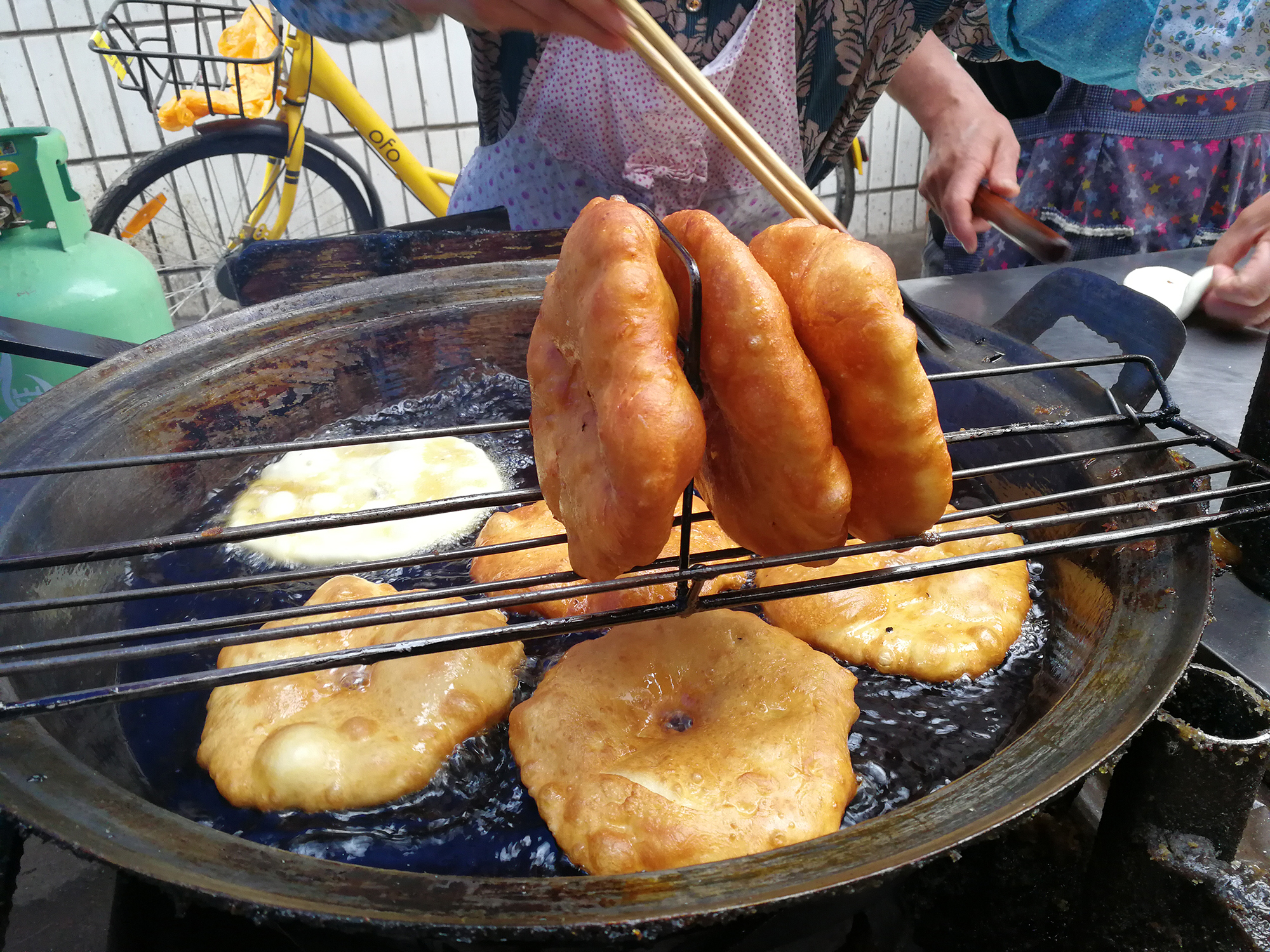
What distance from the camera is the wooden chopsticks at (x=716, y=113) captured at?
1.58 meters

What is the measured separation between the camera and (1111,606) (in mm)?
1678

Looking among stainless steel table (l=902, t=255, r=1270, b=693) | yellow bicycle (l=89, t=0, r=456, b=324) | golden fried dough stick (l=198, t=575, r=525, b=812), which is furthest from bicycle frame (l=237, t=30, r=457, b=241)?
golden fried dough stick (l=198, t=575, r=525, b=812)

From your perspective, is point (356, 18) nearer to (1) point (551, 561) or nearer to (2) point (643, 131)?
(2) point (643, 131)

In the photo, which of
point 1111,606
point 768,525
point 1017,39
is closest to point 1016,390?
point 1111,606

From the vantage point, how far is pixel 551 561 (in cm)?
201

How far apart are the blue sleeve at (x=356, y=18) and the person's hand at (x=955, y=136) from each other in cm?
201

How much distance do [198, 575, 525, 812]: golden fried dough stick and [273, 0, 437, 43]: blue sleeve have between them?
1.74 m

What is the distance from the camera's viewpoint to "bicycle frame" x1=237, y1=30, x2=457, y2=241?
6.09 m

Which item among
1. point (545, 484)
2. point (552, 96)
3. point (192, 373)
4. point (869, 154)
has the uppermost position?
point (552, 96)

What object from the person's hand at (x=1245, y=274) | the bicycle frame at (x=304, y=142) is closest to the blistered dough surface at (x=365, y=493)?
the person's hand at (x=1245, y=274)

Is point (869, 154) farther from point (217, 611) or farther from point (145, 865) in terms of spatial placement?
point (145, 865)

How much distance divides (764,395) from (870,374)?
16 centimetres

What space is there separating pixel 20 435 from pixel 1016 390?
2671 millimetres

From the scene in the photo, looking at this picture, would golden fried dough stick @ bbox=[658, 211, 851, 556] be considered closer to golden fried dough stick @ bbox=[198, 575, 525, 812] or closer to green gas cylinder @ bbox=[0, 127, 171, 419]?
golden fried dough stick @ bbox=[198, 575, 525, 812]
